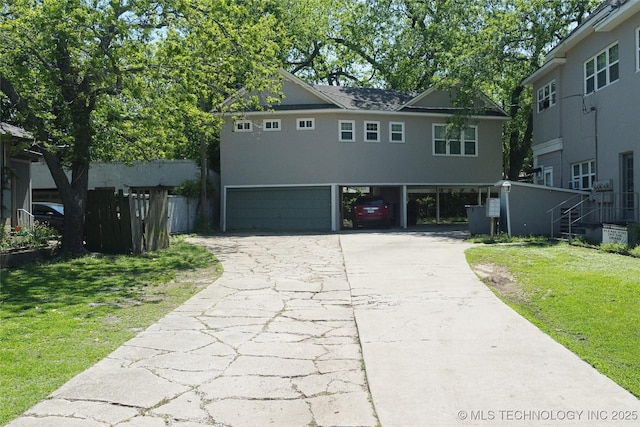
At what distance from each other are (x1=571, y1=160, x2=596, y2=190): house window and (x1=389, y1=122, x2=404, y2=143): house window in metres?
8.51

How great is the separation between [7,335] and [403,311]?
507cm

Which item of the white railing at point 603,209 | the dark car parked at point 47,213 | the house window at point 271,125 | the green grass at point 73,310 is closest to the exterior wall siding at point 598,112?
the white railing at point 603,209

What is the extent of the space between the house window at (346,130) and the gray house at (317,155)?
5 cm

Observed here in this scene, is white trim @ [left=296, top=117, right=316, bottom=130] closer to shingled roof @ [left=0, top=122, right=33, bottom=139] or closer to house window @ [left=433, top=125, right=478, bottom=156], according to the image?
house window @ [left=433, top=125, right=478, bottom=156]

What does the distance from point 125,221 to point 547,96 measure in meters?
17.5

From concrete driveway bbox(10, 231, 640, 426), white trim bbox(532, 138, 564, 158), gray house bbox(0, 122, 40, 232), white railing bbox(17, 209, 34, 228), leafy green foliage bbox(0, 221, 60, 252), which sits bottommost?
concrete driveway bbox(10, 231, 640, 426)

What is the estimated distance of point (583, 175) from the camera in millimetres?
20234

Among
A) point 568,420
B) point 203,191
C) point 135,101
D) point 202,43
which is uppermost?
point 202,43

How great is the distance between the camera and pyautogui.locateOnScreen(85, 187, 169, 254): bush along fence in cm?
1546

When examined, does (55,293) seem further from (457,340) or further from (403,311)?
(457,340)

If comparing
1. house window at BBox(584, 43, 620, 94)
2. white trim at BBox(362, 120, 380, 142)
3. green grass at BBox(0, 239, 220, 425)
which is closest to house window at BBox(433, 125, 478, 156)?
white trim at BBox(362, 120, 380, 142)

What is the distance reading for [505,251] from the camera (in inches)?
557

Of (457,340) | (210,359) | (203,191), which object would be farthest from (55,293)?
(203,191)

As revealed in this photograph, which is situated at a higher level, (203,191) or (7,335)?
(203,191)
